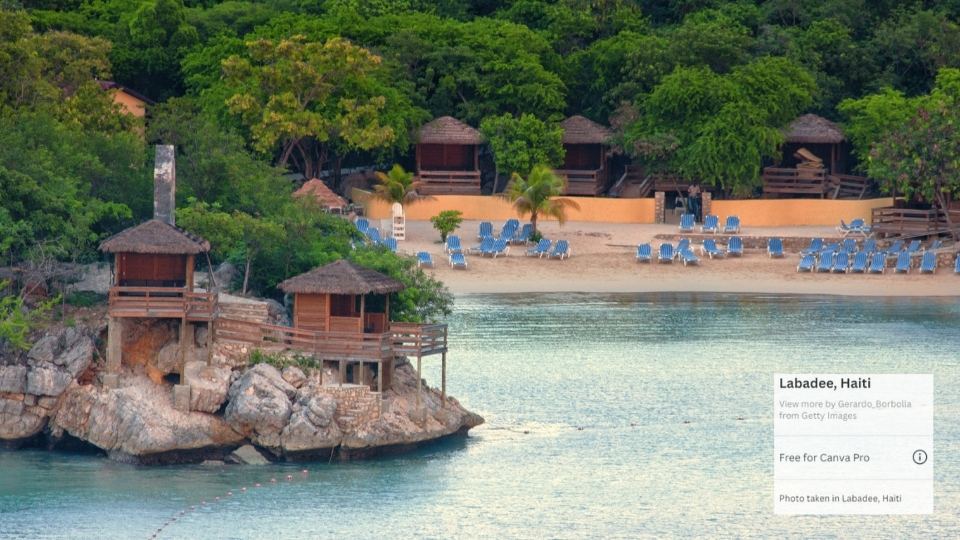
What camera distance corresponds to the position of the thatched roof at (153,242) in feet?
186

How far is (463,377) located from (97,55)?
20.8m

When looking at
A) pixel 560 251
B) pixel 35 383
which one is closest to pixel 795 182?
pixel 560 251

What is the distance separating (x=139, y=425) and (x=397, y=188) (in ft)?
97.6

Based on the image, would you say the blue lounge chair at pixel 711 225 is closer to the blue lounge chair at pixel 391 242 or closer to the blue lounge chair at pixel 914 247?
the blue lounge chair at pixel 914 247

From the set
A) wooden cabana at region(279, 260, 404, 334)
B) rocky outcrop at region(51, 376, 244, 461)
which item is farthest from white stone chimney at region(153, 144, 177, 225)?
rocky outcrop at region(51, 376, 244, 461)

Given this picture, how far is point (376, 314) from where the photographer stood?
5734 cm

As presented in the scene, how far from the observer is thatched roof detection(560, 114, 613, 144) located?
3492 inches

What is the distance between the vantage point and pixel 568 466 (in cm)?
5728

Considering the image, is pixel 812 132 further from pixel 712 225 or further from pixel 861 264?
pixel 861 264

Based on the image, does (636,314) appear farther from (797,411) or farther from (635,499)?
(635,499)

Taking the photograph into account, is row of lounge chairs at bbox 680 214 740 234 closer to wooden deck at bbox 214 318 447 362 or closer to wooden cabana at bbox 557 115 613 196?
wooden cabana at bbox 557 115 613 196

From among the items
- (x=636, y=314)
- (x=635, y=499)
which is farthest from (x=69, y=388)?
(x=636, y=314)

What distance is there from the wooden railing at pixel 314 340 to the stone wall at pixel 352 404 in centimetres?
87

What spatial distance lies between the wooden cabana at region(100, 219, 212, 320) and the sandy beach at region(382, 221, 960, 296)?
69.9 feet
